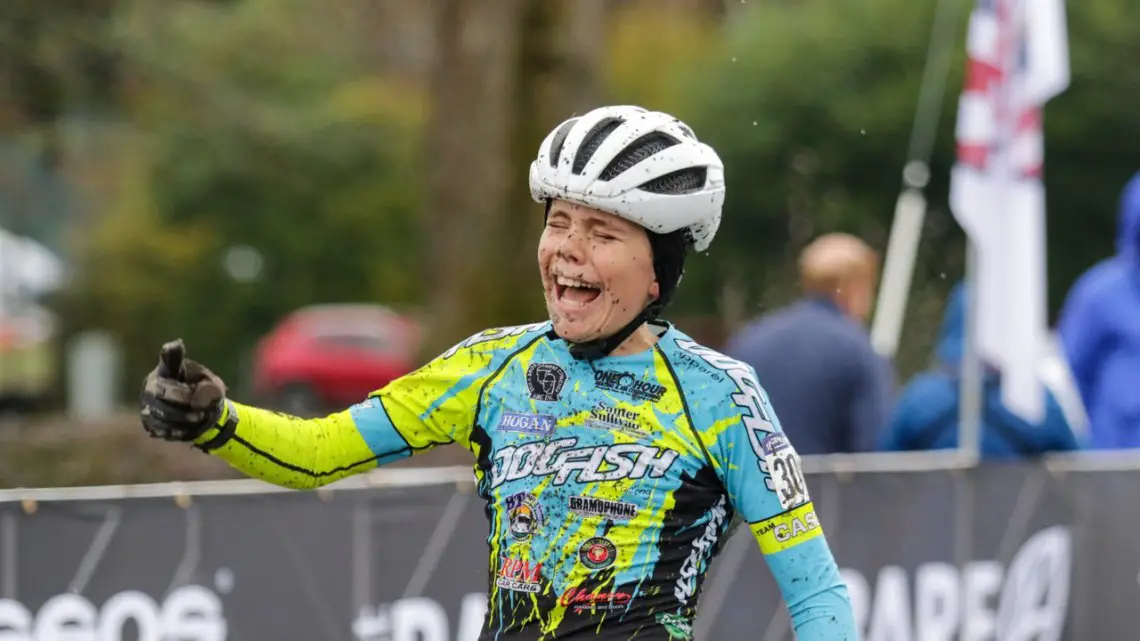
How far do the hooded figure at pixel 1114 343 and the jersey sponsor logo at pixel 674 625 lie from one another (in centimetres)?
491

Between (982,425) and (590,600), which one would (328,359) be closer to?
(982,425)

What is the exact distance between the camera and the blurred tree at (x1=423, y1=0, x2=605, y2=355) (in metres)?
12.8

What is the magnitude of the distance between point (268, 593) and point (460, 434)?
2500 millimetres

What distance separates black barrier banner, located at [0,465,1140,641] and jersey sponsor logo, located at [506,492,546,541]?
8.46 feet

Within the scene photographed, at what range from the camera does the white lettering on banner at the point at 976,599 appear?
21.2ft

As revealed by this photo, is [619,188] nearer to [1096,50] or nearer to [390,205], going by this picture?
[1096,50]

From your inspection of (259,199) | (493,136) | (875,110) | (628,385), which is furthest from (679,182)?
(259,199)

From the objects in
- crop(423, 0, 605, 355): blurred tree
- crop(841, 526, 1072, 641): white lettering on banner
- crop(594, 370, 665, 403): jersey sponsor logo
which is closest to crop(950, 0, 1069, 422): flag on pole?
crop(841, 526, 1072, 641): white lettering on banner

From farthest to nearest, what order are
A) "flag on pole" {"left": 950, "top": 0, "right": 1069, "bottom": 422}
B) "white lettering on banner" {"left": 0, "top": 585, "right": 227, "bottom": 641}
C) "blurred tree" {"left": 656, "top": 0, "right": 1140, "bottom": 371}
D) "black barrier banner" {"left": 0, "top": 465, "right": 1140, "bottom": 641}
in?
1. "blurred tree" {"left": 656, "top": 0, "right": 1140, "bottom": 371}
2. "flag on pole" {"left": 950, "top": 0, "right": 1069, "bottom": 422}
3. "black barrier banner" {"left": 0, "top": 465, "right": 1140, "bottom": 641}
4. "white lettering on banner" {"left": 0, "top": 585, "right": 227, "bottom": 641}

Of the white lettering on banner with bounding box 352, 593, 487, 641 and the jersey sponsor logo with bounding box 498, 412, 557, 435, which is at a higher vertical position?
the jersey sponsor logo with bounding box 498, 412, 557, 435

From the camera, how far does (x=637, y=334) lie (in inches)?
134

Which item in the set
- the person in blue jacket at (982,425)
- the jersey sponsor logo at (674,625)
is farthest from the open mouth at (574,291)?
the person in blue jacket at (982,425)

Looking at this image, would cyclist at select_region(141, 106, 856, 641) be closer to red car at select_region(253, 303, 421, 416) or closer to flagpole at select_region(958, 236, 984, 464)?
flagpole at select_region(958, 236, 984, 464)

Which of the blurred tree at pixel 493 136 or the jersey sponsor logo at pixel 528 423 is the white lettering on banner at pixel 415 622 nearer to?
the jersey sponsor logo at pixel 528 423
